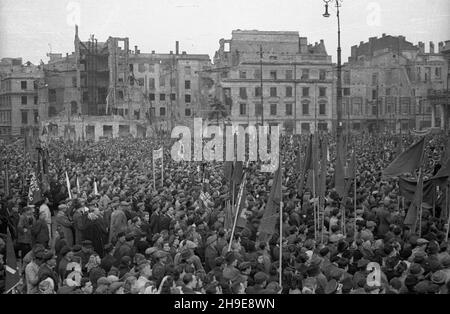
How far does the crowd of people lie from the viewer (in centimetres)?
819

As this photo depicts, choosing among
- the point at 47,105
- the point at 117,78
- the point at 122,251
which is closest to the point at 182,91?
the point at 47,105

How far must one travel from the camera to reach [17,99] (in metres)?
33.2

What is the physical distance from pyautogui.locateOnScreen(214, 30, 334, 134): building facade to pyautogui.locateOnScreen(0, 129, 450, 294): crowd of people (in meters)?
20.9

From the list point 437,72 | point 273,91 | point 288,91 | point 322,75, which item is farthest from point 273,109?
point 437,72

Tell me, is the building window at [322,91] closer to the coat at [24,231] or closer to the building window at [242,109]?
the building window at [242,109]

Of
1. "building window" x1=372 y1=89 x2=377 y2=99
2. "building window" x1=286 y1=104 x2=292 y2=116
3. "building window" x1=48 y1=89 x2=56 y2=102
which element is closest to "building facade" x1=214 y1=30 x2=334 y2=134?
"building window" x1=286 y1=104 x2=292 y2=116

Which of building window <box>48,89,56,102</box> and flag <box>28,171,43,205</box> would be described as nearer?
flag <box>28,171,43,205</box>

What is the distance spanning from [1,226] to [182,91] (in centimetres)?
2881

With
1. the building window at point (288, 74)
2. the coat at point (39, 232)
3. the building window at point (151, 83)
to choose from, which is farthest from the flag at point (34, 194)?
the building window at point (151, 83)

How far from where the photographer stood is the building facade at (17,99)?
2994cm

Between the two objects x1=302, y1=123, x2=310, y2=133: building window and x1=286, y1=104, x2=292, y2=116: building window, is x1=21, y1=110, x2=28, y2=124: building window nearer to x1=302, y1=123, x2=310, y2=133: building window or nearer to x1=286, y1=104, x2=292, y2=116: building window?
x1=286, y1=104, x2=292, y2=116: building window

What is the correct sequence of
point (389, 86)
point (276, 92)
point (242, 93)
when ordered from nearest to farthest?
point (242, 93) → point (389, 86) → point (276, 92)

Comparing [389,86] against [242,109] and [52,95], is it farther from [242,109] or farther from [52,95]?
[52,95]

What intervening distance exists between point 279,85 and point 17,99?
51.2ft
